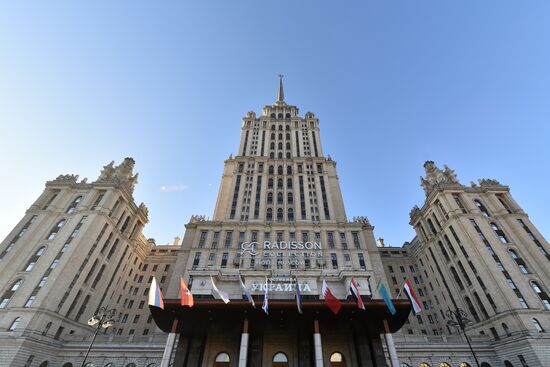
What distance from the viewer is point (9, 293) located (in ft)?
157

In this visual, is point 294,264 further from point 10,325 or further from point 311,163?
point 10,325

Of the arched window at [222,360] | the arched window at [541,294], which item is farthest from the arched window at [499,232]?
the arched window at [222,360]

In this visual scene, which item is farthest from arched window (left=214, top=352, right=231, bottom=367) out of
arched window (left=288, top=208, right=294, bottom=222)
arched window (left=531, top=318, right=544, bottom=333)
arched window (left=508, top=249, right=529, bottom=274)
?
arched window (left=508, top=249, right=529, bottom=274)

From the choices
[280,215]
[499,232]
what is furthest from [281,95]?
[499,232]

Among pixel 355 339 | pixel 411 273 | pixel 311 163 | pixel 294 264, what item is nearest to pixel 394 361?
pixel 355 339

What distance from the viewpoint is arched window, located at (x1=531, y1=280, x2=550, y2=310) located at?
46.6 metres

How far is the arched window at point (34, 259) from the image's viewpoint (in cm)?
5133

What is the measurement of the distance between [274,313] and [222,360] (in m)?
10.8

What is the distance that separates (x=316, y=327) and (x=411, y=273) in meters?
Result: 55.8

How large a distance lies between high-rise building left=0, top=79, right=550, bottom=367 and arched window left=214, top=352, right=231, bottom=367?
0.13m

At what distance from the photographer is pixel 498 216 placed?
60.5 meters

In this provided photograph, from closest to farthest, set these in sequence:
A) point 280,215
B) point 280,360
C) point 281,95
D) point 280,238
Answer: point 280,360 < point 280,238 < point 280,215 < point 281,95

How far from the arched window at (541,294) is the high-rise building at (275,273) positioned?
0.26 m

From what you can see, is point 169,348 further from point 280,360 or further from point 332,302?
point 332,302
